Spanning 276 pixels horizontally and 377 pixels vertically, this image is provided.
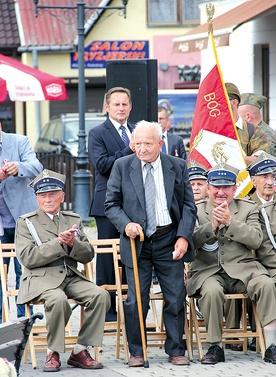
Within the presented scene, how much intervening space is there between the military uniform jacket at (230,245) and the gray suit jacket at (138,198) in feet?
0.89

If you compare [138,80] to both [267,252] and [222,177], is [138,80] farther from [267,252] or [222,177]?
[267,252]

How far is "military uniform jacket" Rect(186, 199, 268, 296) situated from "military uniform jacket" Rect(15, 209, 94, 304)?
0.88m

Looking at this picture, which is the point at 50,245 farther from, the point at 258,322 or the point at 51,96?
the point at 51,96

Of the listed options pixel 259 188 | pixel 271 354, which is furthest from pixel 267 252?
pixel 271 354

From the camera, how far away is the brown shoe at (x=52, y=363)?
7648 mm

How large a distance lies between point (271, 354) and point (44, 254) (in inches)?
75.7

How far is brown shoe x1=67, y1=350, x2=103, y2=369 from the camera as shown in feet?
25.5

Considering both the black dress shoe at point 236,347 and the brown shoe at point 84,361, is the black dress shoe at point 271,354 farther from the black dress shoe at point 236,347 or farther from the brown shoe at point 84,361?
the brown shoe at point 84,361

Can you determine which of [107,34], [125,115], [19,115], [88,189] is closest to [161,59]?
[107,34]

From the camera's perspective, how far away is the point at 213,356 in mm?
7898

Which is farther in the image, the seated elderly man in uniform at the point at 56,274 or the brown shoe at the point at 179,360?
the brown shoe at the point at 179,360

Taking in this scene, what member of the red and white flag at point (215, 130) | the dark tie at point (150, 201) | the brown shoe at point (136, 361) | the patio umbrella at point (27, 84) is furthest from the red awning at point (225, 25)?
the brown shoe at point (136, 361)

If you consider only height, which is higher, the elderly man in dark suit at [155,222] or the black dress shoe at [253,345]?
the elderly man in dark suit at [155,222]

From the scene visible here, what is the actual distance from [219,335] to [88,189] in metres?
10.4
